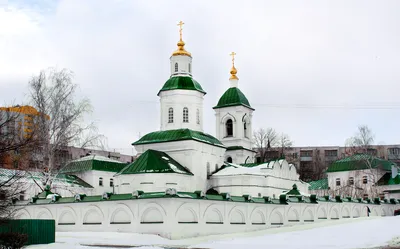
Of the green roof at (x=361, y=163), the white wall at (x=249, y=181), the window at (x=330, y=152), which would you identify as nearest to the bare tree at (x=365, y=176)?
the green roof at (x=361, y=163)

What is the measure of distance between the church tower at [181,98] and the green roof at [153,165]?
439cm

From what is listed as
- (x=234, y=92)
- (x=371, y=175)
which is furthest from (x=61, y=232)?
(x=371, y=175)

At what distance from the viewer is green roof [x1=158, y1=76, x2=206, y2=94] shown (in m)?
46.1

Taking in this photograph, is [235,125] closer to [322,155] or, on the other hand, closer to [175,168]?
[175,168]

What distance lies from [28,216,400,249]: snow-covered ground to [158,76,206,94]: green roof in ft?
57.3

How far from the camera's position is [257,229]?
35.3m

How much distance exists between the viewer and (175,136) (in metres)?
44.1

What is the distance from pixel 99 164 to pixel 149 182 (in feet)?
61.1

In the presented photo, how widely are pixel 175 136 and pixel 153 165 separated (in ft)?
14.4

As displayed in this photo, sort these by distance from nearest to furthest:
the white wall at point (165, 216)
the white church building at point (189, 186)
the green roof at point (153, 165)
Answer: the white wall at point (165, 216) < the white church building at point (189, 186) < the green roof at point (153, 165)

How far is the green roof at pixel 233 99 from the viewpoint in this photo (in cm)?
5650

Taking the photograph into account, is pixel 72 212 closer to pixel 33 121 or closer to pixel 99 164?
pixel 33 121

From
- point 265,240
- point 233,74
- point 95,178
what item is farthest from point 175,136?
point 265,240

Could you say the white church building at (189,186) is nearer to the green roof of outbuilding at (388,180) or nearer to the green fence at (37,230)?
the green fence at (37,230)
